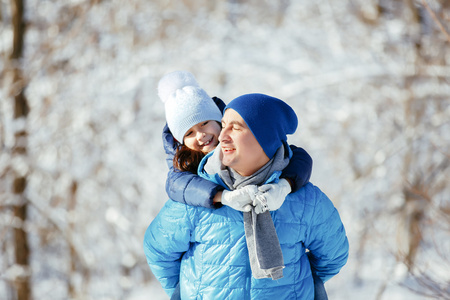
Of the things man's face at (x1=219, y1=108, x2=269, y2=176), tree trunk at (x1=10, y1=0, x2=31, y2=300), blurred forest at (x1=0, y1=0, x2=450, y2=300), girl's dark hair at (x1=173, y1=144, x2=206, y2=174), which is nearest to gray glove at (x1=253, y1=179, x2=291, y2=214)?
man's face at (x1=219, y1=108, x2=269, y2=176)

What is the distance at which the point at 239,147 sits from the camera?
165 cm

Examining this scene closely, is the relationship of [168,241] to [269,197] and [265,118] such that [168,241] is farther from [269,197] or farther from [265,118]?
[265,118]

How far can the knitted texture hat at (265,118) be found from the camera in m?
1.65

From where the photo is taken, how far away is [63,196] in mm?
8062

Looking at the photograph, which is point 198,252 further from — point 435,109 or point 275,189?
point 435,109

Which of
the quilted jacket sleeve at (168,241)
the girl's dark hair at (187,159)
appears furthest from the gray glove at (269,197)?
the girl's dark hair at (187,159)

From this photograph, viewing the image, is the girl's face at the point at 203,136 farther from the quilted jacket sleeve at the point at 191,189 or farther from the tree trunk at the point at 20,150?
the tree trunk at the point at 20,150

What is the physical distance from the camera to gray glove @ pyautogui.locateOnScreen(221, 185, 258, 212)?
159cm

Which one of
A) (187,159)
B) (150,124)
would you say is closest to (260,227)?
(187,159)

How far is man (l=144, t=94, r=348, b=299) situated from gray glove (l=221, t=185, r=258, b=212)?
0.04 feet

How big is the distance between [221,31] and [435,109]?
16.3 ft

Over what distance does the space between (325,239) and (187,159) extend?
63 cm

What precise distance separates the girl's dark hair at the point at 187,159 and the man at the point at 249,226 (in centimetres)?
21

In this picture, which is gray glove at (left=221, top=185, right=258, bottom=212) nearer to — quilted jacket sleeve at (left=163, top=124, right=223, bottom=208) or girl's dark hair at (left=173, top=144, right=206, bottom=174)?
quilted jacket sleeve at (left=163, top=124, right=223, bottom=208)
